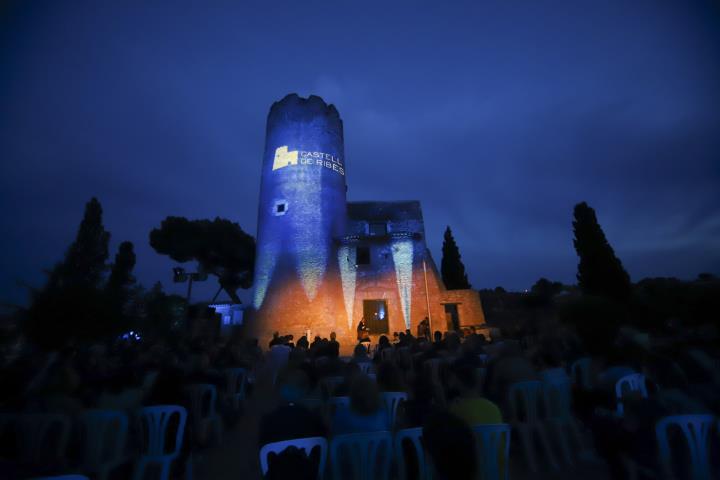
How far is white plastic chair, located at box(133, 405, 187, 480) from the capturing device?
131 inches

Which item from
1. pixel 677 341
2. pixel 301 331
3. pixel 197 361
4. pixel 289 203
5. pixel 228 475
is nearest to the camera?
pixel 228 475

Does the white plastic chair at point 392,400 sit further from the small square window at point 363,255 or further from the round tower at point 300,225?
the small square window at point 363,255

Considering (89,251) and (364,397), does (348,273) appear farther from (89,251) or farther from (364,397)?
(89,251)

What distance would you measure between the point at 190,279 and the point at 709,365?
60.4 feet

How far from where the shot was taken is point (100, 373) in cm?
522

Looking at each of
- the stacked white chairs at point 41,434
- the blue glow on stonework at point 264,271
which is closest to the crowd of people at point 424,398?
the stacked white chairs at point 41,434

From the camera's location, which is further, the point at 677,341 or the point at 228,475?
the point at 677,341

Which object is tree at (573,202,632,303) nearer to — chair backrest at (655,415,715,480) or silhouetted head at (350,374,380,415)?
chair backrest at (655,415,715,480)

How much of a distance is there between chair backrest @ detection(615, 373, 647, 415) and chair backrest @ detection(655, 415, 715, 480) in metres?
0.97

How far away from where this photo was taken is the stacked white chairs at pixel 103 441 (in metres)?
3.16

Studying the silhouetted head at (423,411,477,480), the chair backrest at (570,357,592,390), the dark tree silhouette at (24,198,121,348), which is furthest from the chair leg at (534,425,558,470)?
the dark tree silhouette at (24,198,121,348)

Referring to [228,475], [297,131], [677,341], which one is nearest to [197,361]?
[228,475]

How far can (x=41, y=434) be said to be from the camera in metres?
2.99

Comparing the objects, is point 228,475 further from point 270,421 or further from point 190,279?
point 190,279
